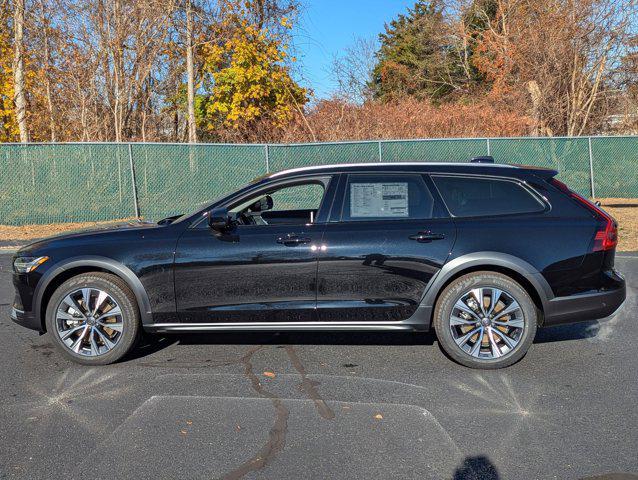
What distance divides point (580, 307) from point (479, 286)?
0.82m

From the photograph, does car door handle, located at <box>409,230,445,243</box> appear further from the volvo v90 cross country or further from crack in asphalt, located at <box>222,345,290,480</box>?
crack in asphalt, located at <box>222,345,290,480</box>

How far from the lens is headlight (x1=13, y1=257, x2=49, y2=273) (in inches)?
187

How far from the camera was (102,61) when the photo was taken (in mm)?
16688

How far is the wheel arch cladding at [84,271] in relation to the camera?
466cm

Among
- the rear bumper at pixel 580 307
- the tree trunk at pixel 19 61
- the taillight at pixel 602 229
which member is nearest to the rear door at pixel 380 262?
the rear bumper at pixel 580 307

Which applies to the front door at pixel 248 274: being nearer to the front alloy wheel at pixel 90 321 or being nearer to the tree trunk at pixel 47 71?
the front alloy wheel at pixel 90 321

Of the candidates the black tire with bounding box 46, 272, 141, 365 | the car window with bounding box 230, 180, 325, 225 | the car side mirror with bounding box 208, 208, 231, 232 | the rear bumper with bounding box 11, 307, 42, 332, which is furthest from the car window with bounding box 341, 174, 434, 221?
the rear bumper with bounding box 11, 307, 42, 332

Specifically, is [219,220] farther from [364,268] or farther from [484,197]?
[484,197]

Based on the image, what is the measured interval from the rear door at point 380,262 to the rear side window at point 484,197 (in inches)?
5.6

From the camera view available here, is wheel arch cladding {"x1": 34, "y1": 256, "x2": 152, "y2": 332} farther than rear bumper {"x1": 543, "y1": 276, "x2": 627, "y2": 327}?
Yes

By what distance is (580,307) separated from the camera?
457 centimetres

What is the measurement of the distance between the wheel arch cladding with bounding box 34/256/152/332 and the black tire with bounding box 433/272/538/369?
2389mm

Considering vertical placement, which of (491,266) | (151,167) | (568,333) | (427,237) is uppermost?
(151,167)

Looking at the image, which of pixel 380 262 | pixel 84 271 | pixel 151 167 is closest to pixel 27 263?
pixel 84 271
